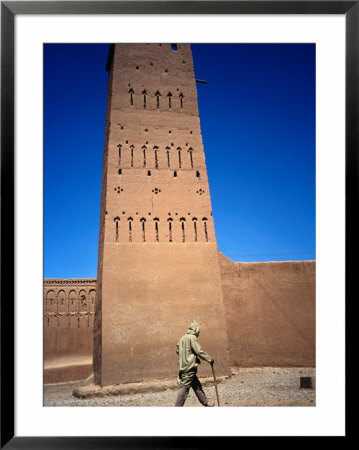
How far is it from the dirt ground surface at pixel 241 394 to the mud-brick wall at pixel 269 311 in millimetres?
686

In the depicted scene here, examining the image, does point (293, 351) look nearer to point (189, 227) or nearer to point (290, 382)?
point (290, 382)

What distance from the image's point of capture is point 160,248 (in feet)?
46.4

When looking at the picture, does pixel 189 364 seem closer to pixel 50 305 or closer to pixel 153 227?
pixel 153 227

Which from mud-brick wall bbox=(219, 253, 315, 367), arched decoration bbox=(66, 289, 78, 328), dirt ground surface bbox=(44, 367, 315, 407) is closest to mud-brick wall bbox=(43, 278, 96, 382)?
arched decoration bbox=(66, 289, 78, 328)

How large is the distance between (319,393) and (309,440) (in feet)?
2.00

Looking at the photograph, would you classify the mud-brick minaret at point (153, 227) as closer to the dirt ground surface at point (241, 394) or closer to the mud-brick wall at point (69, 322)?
the dirt ground surface at point (241, 394)

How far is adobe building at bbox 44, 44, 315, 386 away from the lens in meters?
13.6

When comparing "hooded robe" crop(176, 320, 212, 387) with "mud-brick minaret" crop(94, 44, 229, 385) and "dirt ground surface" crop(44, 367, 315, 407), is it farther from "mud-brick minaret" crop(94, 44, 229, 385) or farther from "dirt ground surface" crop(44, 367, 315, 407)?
"mud-brick minaret" crop(94, 44, 229, 385)

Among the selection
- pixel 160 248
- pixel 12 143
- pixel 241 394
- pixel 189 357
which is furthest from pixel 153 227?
pixel 12 143

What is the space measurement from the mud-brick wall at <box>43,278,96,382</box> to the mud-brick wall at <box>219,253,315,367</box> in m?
8.38

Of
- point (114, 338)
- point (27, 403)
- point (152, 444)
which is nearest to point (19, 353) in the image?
point (27, 403)

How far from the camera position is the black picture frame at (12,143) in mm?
6766

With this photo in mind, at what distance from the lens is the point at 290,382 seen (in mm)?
12680

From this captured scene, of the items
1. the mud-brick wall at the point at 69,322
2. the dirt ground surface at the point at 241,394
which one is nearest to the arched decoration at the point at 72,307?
the mud-brick wall at the point at 69,322
